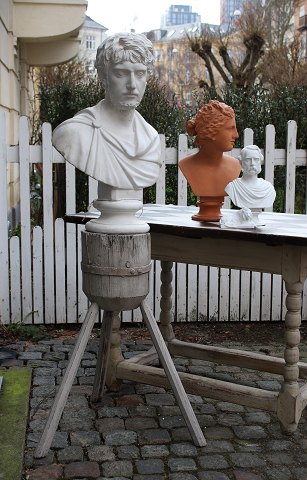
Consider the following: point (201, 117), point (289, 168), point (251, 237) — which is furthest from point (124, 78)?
point (289, 168)

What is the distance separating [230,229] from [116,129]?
2.61 ft

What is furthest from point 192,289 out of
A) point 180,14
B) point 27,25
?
point 180,14

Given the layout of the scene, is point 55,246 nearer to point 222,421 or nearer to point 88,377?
point 88,377

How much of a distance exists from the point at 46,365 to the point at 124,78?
2.37m

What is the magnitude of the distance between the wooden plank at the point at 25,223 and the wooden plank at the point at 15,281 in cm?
4

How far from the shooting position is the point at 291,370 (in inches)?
151

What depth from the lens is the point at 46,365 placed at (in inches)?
195

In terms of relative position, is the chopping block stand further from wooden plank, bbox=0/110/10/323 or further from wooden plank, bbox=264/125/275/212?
wooden plank, bbox=264/125/275/212

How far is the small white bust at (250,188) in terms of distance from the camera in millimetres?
3854

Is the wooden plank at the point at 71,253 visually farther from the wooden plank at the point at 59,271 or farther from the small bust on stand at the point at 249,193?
the small bust on stand at the point at 249,193

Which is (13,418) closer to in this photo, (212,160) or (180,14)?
(212,160)

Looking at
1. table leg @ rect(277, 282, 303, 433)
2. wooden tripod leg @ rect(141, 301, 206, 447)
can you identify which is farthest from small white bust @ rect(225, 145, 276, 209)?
wooden tripod leg @ rect(141, 301, 206, 447)

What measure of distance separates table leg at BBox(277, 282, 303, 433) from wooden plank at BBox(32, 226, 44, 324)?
2.69m

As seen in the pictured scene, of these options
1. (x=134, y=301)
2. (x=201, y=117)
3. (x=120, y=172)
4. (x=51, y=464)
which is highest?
(x=201, y=117)
